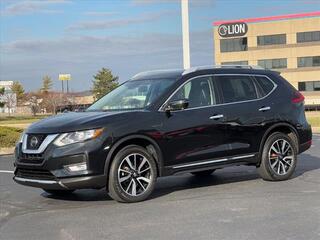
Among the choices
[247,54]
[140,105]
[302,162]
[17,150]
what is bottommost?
[302,162]

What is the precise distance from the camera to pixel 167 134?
25.8 feet

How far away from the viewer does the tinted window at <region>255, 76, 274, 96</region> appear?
9.18m

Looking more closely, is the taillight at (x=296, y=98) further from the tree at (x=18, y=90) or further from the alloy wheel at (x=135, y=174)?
the tree at (x=18, y=90)

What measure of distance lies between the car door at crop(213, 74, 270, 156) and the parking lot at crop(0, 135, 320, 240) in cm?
66

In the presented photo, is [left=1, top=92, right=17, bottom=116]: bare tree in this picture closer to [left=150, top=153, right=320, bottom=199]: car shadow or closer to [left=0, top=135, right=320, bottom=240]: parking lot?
[left=150, top=153, right=320, bottom=199]: car shadow

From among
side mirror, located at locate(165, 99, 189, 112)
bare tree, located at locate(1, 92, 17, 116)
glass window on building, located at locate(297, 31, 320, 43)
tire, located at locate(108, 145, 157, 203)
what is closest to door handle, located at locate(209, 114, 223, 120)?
side mirror, located at locate(165, 99, 189, 112)

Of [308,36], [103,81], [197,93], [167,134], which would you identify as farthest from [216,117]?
[103,81]

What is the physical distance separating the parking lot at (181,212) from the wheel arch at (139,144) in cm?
52

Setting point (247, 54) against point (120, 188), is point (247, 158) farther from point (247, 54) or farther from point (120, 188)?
point (247, 54)

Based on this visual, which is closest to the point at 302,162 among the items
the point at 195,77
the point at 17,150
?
the point at 195,77

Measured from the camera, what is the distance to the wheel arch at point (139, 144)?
7398 millimetres

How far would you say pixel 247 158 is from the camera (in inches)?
345

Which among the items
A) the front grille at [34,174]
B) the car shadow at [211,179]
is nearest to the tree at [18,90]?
the car shadow at [211,179]

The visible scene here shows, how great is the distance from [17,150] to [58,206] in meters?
0.96
